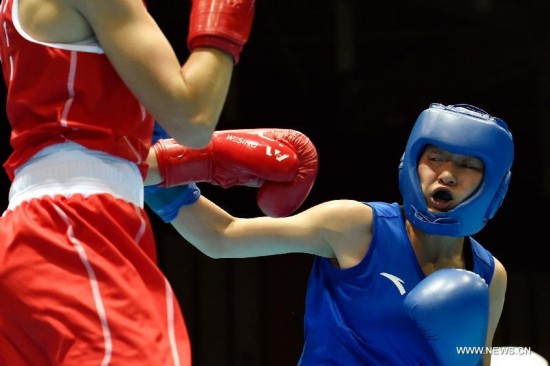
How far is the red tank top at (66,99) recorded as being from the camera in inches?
66.7

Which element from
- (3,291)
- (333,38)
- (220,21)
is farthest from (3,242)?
(333,38)

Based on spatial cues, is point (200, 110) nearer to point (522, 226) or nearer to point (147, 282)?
point (147, 282)

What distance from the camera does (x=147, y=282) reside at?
168cm

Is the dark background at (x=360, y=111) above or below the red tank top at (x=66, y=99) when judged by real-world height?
below

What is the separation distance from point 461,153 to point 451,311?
1.51ft

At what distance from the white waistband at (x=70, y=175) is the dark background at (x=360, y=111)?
367cm

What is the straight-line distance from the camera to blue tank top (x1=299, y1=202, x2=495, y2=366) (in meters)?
2.73

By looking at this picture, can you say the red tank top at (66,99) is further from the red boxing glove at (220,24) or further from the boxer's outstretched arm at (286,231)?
the boxer's outstretched arm at (286,231)

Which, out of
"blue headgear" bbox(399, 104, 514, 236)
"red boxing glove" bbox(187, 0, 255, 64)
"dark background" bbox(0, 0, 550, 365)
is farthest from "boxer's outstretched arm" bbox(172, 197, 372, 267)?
"dark background" bbox(0, 0, 550, 365)

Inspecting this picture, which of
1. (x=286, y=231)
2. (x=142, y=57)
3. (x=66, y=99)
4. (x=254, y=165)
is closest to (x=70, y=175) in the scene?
(x=66, y=99)

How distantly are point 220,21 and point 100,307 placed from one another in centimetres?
53

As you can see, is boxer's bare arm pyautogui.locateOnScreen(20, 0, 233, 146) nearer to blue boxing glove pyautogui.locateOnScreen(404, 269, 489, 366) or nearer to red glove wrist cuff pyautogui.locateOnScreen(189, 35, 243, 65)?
red glove wrist cuff pyautogui.locateOnScreen(189, 35, 243, 65)

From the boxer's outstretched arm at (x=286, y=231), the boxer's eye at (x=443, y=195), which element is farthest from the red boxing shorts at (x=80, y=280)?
the boxer's eye at (x=443, y=195)

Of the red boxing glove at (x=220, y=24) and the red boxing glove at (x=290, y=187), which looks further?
the red boxing glove at (x=290, y=187)
